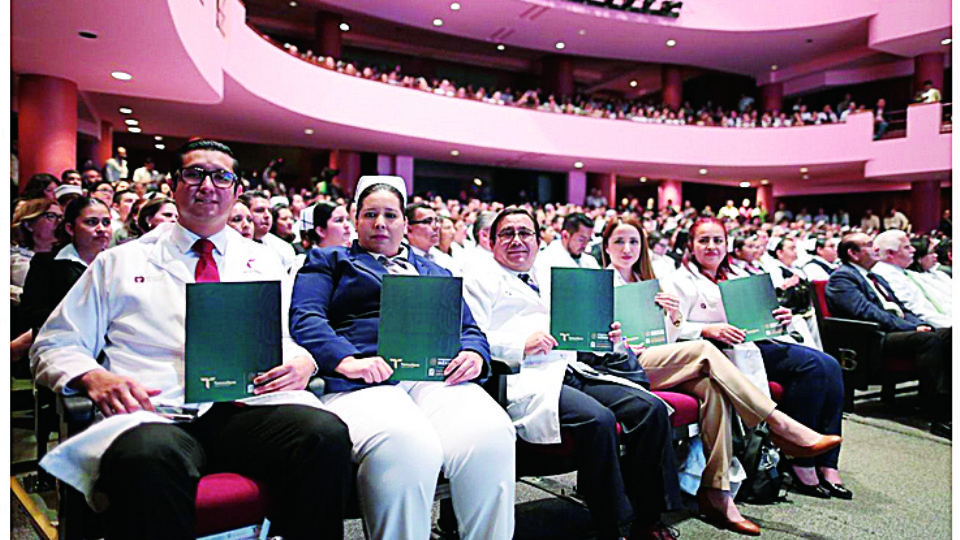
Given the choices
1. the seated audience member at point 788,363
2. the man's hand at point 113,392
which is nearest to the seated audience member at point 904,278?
the seated audience member at point 788,363

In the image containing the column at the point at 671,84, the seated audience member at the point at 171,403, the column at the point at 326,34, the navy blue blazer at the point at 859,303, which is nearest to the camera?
the seated audience member at the point at 171,403

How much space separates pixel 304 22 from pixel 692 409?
52.4ft

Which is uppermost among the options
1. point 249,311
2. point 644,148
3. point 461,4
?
point 461,4

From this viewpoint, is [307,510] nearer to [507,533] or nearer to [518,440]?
[507,533]

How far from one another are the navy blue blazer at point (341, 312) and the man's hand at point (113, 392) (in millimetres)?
526

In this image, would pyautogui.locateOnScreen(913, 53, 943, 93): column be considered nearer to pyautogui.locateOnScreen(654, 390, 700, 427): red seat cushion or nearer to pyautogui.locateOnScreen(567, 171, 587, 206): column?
pyautogui.locateOnScreen(567, 171, 587, 206): column

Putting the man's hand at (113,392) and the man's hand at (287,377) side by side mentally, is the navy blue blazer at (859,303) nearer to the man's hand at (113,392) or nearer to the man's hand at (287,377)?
the man's hand at (287,377)

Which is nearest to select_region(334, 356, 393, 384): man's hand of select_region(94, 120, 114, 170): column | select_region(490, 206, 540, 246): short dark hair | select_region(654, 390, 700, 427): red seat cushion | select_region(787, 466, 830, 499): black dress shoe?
select_region(490, 206, 540, 246): short dark hair

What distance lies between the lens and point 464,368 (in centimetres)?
218

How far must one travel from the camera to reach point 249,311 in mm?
1771

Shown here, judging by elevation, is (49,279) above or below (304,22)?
below

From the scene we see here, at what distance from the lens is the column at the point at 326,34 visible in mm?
15352

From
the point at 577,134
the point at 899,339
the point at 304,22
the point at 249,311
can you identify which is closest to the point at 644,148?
the point at 577,134

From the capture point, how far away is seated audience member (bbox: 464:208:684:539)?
2312 millimetres
